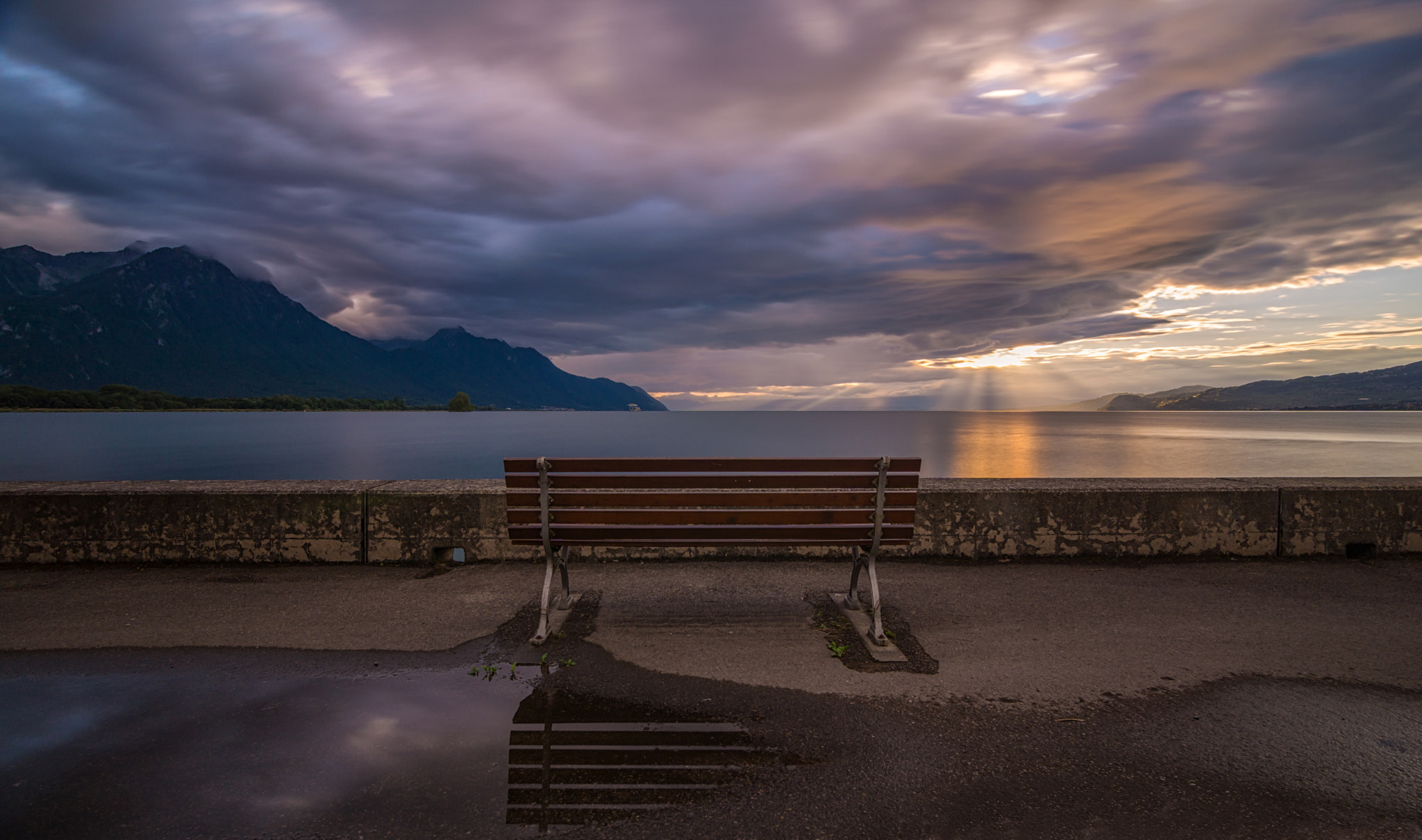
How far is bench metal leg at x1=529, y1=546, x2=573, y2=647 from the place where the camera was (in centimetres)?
392

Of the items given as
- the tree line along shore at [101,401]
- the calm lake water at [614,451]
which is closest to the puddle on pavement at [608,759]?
the calm lake water at [614,451]

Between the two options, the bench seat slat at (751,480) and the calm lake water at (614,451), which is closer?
the bench seat slat at (751,480)

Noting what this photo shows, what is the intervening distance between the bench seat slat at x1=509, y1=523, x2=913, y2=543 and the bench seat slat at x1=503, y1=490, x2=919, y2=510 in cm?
13

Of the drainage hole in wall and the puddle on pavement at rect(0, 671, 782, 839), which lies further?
the drainage hole in wall

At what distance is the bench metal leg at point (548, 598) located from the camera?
392 centimetres

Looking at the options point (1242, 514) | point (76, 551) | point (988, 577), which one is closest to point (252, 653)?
point (76, 551)

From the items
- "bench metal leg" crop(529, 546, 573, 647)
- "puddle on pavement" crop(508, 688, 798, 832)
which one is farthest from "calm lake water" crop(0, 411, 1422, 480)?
"puddle on pavement" crop(508, 688, 798, 832)

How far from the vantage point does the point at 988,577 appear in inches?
203

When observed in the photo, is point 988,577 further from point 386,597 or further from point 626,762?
point 386,597

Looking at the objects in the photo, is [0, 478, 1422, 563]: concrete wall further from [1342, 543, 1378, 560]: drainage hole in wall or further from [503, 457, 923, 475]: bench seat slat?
[503, 457, 923, 475]: bench seat slat

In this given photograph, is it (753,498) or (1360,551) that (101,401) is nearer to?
(753,498)

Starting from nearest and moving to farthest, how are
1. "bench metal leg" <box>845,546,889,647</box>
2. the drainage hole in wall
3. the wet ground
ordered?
the wet ground → "bench metal leg" <box>845,546,889,647</box> → the drainage hole in wall

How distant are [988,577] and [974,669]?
181cm

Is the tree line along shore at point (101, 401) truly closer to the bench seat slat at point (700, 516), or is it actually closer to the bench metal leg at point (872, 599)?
the bench seat slat at point (700, 516)
